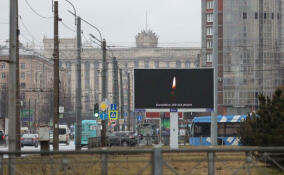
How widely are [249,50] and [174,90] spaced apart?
59.5 metres

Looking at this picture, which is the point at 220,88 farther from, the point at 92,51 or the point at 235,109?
the point at 92,51

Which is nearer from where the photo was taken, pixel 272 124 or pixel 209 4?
pixel 272 124

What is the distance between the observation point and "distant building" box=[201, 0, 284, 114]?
91.9 meters

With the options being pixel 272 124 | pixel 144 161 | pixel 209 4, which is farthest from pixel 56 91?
pixel 209 4

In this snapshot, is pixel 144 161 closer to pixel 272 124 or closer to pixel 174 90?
pixel 272 124

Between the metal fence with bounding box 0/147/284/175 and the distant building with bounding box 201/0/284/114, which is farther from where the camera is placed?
the distant building with bounding box 201/0/284/114

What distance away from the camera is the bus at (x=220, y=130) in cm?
5556

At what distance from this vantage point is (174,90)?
33938 mm

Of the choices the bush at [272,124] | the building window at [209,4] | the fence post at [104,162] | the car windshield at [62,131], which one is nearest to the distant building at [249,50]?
the building window at [209,4]

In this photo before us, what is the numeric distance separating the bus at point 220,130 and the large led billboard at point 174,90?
20966 millimetres

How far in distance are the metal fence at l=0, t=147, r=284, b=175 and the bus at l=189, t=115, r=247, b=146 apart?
1588 inches

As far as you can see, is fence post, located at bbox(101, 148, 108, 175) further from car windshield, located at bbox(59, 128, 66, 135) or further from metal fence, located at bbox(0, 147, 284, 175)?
car windshield, located at bbox(59, 128, 66, 135)

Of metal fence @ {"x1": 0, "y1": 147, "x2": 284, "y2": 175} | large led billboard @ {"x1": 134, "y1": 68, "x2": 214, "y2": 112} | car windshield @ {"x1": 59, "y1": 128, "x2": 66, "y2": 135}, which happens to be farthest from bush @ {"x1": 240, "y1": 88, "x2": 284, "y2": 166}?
car windshield @ {"x1": 59, "y1": 128, "x2": 66, "y2": 135}

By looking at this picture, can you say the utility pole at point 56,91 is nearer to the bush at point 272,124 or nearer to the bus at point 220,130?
the bush at point 272,124
